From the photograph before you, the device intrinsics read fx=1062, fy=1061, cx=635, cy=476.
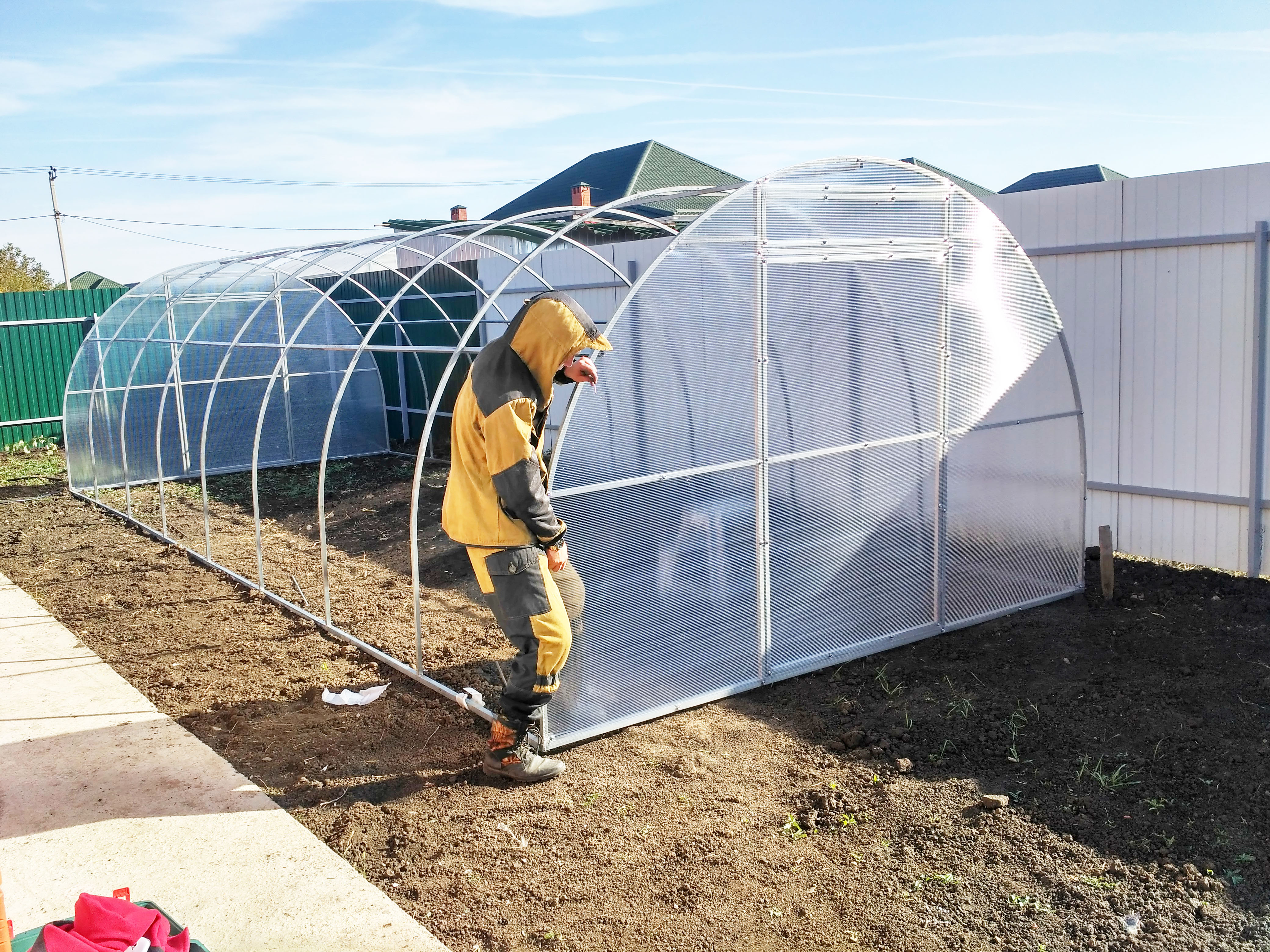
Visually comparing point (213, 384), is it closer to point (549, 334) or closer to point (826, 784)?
point (549, 334)

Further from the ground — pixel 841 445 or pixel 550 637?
pixel 841 445

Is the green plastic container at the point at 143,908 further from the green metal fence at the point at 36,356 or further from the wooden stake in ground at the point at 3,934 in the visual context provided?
the green metal fence at the point at 36,356

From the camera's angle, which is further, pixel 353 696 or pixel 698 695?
pixel 353 696

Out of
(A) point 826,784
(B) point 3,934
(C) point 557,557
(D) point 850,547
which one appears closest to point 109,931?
(B) point 3,934

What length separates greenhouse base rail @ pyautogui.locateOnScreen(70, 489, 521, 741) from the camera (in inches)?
211

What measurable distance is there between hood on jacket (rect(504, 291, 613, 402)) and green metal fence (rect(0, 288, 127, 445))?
12.5 meters

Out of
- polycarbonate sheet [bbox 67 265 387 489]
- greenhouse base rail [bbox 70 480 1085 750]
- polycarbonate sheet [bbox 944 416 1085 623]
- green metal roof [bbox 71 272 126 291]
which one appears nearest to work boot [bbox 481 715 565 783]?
greenhouse base rail [bbox 70 480 1085 750]

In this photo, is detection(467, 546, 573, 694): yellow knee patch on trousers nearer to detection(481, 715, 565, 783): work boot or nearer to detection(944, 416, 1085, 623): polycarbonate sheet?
detection(481, 715, 565, 783): work boot

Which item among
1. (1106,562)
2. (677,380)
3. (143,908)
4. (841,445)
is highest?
(677,380)

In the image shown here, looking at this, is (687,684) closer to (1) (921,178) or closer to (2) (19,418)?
(1) (921,178)

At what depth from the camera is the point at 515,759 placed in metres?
4.56

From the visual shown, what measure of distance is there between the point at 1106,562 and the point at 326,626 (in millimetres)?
5051

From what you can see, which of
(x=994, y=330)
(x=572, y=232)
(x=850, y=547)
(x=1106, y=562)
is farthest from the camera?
(x=572, y=232)

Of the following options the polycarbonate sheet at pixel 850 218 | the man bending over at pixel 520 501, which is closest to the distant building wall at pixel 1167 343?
the polycarbonate sheet at pixel 850 218
